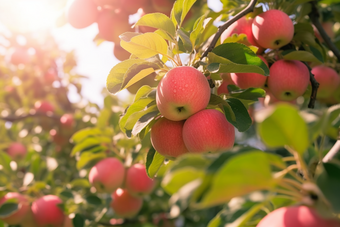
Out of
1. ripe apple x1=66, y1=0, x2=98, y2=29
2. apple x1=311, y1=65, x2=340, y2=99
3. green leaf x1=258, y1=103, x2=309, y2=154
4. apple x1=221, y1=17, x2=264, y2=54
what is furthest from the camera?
ripe apple x1=66, y1=0, x2=98, y2=29

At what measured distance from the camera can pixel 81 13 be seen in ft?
5.23

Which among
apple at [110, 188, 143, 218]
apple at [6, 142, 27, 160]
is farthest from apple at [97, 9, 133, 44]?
apple at [6, 142, 27, 160]

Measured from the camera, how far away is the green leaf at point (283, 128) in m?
0.42

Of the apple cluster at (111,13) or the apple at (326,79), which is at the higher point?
the apple cluster at (111,13)

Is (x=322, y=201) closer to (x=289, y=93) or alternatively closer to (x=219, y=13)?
(x=289, y=93)

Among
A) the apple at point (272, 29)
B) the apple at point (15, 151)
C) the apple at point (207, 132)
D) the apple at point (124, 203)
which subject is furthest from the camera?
the apple at point (15, 151)

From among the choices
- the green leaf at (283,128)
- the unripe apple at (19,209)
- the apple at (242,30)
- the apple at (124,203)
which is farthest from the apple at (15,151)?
the green leaf at (283,128)

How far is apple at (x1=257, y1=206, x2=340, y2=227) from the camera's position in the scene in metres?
0.46

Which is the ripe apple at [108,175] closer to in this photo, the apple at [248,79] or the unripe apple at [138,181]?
the unripe apple at [138,181]

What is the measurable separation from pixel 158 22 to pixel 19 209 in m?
1.45

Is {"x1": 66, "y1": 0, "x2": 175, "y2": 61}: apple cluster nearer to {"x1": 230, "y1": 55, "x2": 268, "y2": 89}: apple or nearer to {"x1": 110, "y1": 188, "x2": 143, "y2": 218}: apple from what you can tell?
{"x1": 230, "y1": 55, "x2": 268, "y2": 89}: apple

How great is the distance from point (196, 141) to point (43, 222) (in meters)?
1.32

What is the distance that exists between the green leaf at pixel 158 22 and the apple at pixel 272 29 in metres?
0.39

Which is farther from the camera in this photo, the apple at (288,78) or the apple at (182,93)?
the apple at (288,78)
